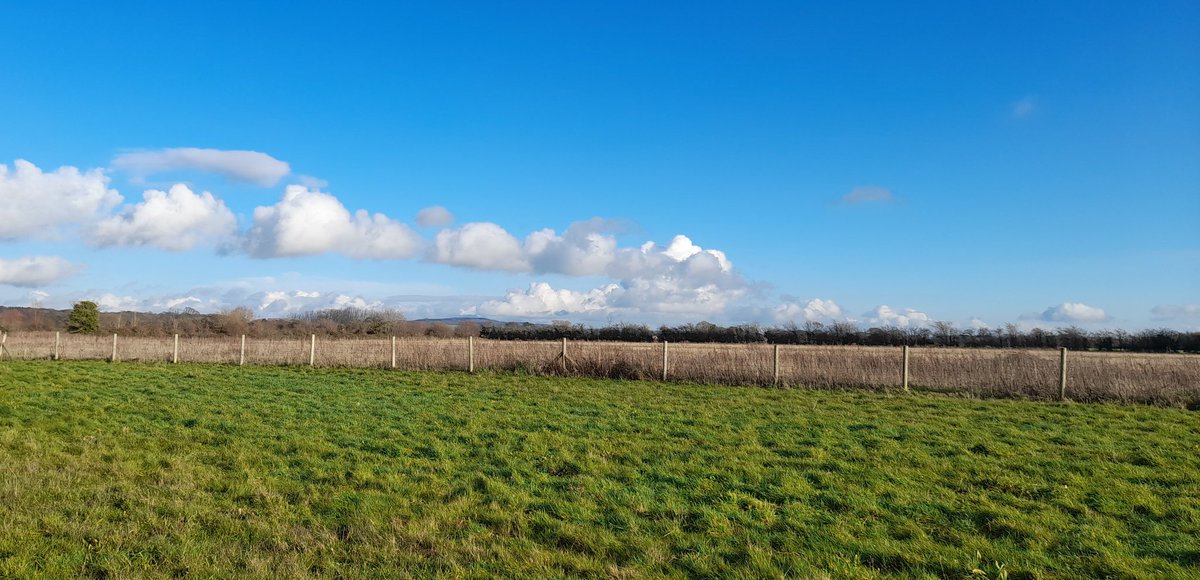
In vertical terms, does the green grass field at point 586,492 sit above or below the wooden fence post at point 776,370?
below

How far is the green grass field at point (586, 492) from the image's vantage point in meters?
5.02

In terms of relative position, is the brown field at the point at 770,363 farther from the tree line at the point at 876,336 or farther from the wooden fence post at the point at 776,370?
the tree line at the point at 876,336

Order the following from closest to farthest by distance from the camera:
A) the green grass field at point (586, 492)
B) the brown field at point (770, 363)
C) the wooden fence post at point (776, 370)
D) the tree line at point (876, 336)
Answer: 1. the green grass field at point (586, 492)
2. the brown field at point (770, 363)
3. the wooden fence post at point (776, 370)
4. the tree line at point (876, 336)

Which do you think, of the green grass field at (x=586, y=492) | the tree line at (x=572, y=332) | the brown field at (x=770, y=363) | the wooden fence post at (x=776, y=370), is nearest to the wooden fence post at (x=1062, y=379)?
the brown field at (x=770, y=363)

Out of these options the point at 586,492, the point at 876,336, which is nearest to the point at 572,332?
the point at 876,336

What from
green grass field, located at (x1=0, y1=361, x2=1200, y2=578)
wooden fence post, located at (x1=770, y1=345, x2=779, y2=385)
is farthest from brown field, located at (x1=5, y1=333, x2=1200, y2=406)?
green grass field, located at (x1=0, y1=361, x2=1200, y2=578)

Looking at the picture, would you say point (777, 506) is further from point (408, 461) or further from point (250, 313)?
point (250, 313)

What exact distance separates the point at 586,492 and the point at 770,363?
48.0 ft

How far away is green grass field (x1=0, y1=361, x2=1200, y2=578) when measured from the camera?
5.02 m

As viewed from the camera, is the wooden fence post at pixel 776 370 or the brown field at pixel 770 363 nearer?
the brown field at pixel 770 363

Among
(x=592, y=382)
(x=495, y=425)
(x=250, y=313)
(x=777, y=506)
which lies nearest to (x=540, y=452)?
(x=495, y=425)

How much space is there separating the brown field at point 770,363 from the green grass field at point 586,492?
3998mm

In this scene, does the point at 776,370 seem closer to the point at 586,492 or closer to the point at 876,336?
the point at 586,492

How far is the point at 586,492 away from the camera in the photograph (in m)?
6.96
